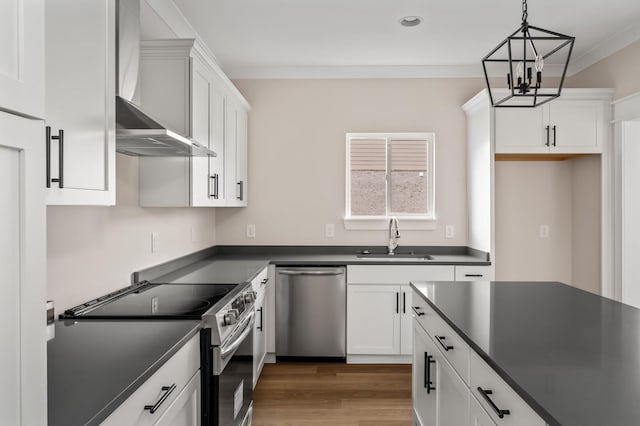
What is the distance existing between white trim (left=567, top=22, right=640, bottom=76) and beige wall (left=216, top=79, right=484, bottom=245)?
3.40ft

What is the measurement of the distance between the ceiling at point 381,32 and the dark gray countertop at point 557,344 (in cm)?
185

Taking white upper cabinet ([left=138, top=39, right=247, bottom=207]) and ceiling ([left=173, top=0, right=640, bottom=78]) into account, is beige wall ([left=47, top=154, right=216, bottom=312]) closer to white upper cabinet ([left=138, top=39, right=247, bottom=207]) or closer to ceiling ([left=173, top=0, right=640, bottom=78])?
white upper cabinet ([left=138, top=39, right=247, bottom=207])

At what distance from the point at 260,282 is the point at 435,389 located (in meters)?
1.59

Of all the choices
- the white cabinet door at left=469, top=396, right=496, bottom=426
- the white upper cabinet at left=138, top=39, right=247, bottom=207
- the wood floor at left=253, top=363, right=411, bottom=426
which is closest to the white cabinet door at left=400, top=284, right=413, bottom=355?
the wood floor at left=253, top=363, right=411, bottom=426

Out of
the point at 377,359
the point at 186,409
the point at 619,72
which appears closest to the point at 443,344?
the point at 186,409

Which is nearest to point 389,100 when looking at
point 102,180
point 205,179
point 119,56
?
point 205,179

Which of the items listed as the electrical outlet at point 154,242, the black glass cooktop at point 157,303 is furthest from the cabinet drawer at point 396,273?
the electrical outlet at point 154,242

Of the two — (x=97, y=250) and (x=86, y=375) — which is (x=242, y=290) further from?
(x=86, y=375)

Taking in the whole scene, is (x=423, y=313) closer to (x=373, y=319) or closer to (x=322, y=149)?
(x=373, y=319)

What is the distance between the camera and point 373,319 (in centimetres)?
361

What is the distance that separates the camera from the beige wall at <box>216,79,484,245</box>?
4.09 m

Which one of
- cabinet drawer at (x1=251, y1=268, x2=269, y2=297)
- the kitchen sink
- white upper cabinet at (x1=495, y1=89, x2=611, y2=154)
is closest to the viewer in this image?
cabinet drawer at (x1=251, y1=268, x2=269, y2=297)

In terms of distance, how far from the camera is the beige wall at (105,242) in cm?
177

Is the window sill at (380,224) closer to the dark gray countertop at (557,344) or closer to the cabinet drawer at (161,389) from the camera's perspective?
the dark gray countertop at (557,344)
